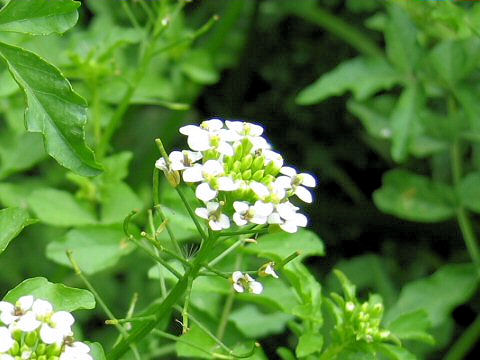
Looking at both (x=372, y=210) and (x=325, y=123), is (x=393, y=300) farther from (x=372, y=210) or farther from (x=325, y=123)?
(x=325, y=123)

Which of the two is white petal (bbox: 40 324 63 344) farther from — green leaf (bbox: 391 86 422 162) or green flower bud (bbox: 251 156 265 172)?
green leaf (bbox: 391 86 422 162)

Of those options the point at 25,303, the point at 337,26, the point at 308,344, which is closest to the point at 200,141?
the point at 25,303

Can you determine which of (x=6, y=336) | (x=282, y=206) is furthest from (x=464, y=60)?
(x=6, y=336)

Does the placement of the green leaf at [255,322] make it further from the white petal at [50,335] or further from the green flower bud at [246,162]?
the white petal at [50,335]

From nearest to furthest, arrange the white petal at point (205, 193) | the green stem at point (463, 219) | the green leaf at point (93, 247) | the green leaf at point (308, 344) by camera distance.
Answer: the white petal at point (205, 193) < the green leaf at point (308, 344) < the green leaf at point (93, 247) < the green stem at point (463, 219)

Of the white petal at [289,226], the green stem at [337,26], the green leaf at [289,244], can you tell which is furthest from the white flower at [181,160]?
the green stem at [337,26]

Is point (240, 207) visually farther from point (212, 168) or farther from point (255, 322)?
point (255, 322)

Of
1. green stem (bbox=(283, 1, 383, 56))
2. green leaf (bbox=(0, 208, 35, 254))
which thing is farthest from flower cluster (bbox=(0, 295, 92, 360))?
green stem (bbox=(283, 1, 383, 56))
